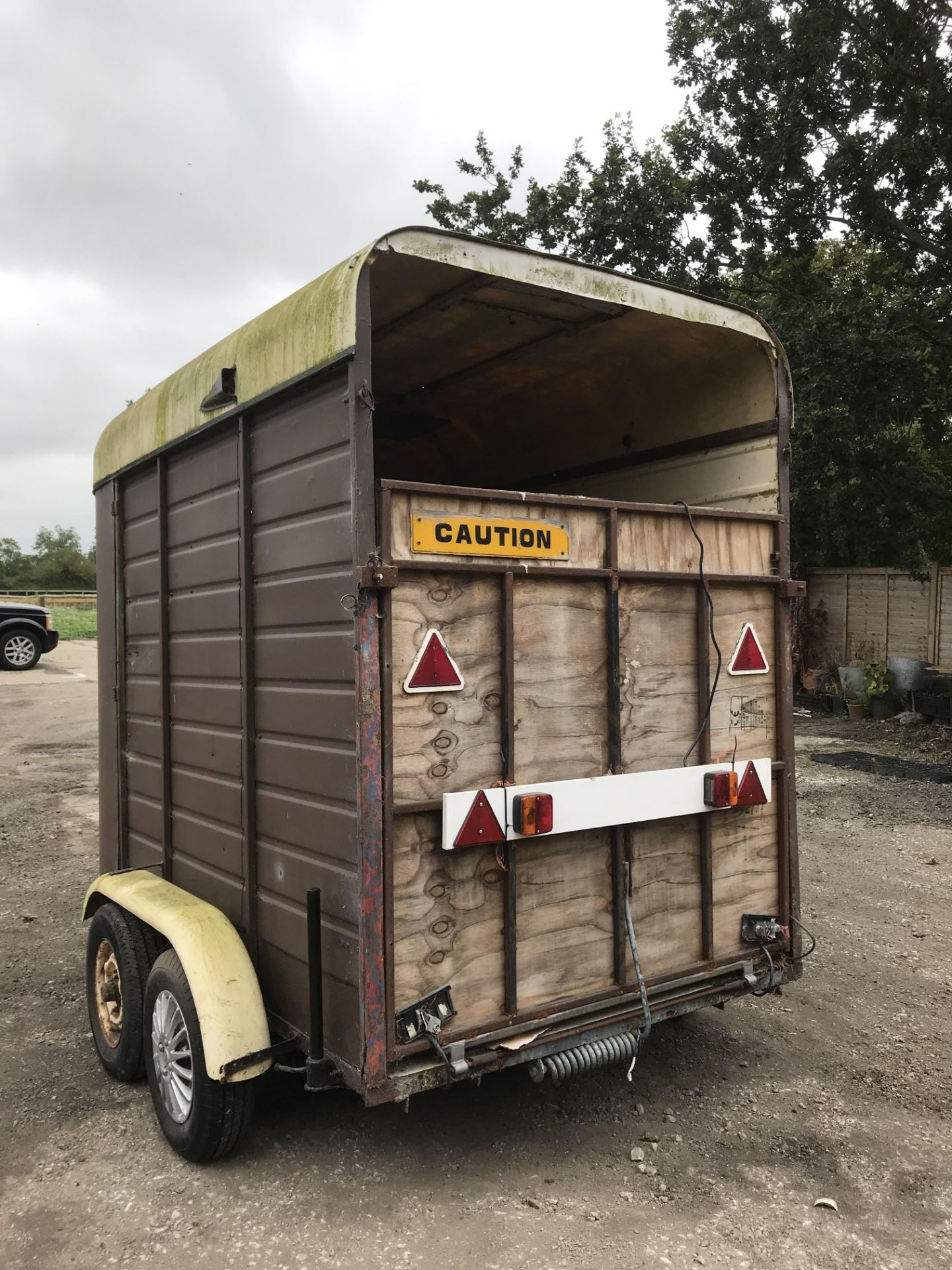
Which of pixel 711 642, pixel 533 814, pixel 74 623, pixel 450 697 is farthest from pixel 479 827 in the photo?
pixel 74 623

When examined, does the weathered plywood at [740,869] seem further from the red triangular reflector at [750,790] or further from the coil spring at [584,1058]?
the coil spring at [584,1058]

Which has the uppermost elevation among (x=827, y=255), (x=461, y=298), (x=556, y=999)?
(x=827, y=255)

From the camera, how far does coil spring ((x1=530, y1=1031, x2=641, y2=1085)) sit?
3.16m

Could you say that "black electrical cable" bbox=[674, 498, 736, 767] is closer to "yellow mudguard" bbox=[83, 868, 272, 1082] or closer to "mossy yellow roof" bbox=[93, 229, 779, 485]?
"mossy yellow roof" bbox=[93, 229, 779, 485]

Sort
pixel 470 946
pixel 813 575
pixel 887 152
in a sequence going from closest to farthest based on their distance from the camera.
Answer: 1. pixel 470 946
2. pixel 887 152
3. pixel 813 575

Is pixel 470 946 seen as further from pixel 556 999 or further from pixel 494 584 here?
pixel 494 584

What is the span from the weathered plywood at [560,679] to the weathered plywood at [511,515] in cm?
10

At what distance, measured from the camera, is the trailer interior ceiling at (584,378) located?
3.54m

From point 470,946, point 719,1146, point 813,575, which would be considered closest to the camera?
point 470,946

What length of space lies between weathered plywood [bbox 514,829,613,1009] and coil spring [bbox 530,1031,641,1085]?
171 mm

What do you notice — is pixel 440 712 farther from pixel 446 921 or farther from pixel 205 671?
pixel 205 671

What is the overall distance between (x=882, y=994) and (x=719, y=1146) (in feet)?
6.19

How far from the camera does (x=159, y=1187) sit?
3174 mm

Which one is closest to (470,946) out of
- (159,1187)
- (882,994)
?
(159,1187)
